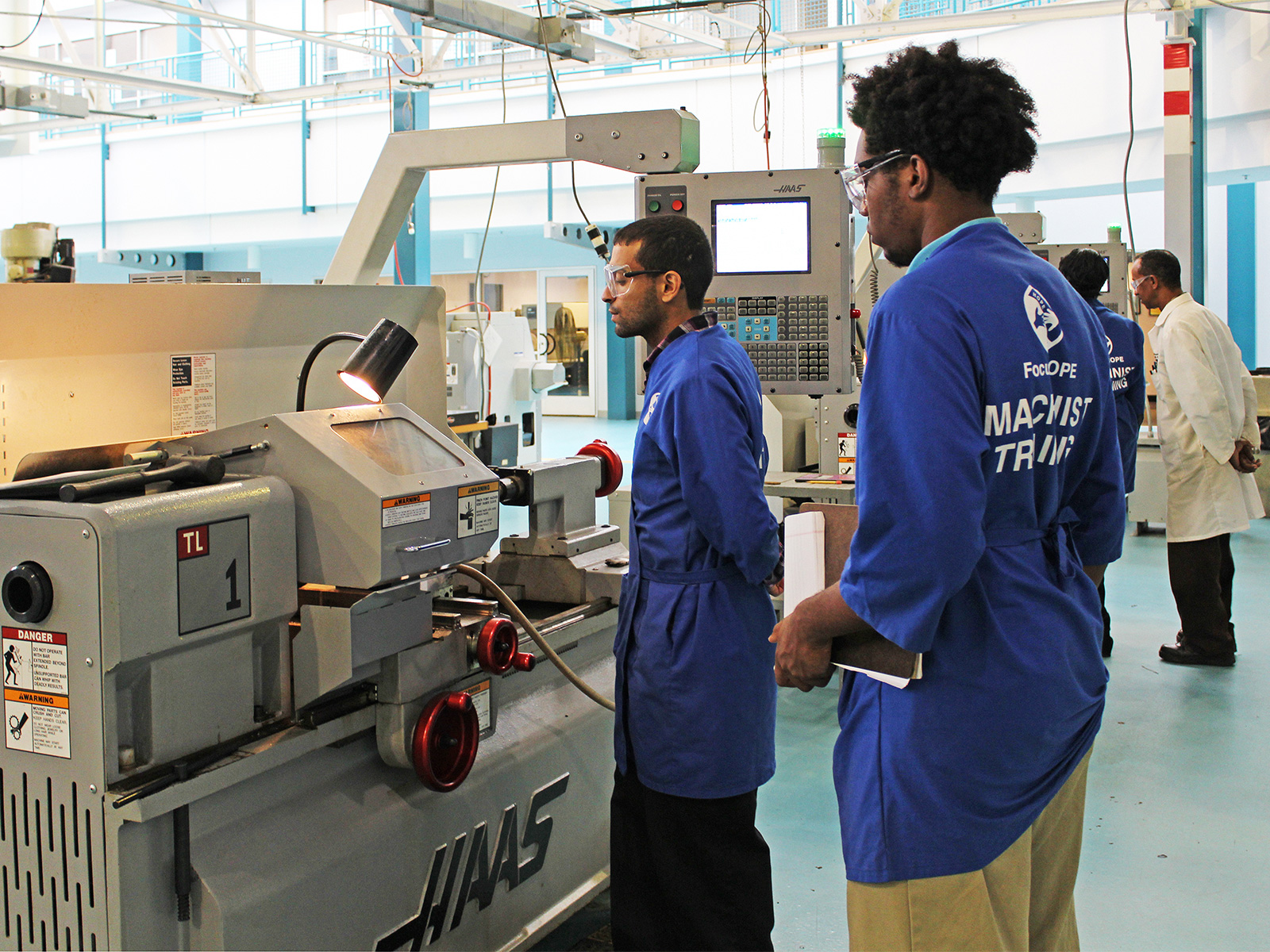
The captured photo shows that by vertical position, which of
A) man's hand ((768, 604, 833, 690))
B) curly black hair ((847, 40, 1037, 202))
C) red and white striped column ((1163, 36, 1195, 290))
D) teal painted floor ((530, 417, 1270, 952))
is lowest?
teal painted floor ((530, 417, 1270, 952))

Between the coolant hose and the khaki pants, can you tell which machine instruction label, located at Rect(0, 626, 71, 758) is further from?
the khaki pants

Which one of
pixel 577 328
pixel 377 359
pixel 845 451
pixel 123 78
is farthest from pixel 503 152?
pixel 577 328

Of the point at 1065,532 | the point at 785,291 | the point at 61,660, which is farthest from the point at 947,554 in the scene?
the point at 785,291

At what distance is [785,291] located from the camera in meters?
3.20

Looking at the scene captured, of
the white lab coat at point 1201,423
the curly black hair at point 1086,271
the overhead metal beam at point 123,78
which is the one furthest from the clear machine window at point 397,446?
the overhead metal beam at point 123,78

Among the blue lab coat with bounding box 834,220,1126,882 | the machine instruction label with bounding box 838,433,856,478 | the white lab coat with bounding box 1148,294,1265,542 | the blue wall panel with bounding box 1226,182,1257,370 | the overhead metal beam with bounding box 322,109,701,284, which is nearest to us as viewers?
the blue lab coat with bounding box 834,220,1126,882

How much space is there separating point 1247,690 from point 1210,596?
0.43m

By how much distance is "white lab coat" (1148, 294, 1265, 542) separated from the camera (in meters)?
4.12

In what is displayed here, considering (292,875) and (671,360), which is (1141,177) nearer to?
(671,360)

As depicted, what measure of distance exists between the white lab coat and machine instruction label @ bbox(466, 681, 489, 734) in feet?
10.7

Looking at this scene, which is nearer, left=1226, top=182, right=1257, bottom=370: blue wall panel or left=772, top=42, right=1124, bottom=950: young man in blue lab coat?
left=772, top=42, right=1124, bottom=950: young man in blue lab coat

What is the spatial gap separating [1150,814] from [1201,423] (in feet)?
6.11

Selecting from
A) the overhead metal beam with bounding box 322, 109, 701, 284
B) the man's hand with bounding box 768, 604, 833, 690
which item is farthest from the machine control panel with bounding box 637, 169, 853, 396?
the man's hand with bounding box 768, 604, 833, 690

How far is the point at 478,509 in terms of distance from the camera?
177 centimetres
